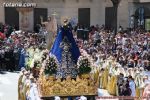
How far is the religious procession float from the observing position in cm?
1925

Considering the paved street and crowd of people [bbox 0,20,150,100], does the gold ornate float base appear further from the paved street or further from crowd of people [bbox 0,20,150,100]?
the paved street

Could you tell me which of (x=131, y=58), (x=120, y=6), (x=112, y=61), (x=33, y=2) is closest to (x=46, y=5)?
(x=33, y=2)

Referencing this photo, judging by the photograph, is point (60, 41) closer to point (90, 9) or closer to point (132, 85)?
point (132, 85)

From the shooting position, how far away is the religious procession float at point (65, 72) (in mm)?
19250

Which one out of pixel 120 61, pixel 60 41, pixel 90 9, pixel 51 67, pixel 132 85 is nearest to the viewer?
pixel 51 67

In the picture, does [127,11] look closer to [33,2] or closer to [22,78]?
[33,2]

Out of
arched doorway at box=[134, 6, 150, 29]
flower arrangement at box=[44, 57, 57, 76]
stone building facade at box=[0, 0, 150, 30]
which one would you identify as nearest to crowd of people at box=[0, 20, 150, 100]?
flower arrangement at box=[44, 57, 57, 76]

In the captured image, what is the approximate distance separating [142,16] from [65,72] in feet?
101

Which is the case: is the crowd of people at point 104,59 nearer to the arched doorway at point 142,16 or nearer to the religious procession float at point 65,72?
the religious procession float at point 65,72

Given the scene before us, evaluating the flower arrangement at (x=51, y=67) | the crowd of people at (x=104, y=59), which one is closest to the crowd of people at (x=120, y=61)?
the crowd of people at (x=104, y=59)

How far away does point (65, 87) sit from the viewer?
19.3m

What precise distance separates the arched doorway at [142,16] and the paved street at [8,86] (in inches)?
827

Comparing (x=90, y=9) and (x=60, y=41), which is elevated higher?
(x=90, y=9)

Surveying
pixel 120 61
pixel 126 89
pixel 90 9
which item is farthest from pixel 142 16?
pixel 126 89
